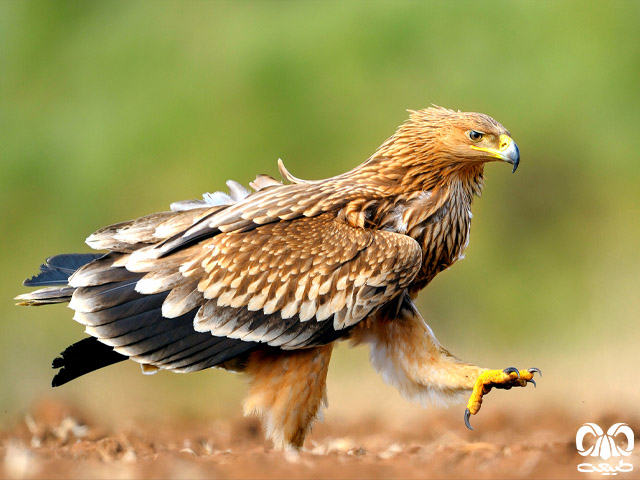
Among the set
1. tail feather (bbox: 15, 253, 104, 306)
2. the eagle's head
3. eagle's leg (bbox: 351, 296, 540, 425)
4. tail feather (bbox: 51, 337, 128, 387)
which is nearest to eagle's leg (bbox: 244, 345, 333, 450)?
eagle's leg (bbox: 351, 296, 540, 425)

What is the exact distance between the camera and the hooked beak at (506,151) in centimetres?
529

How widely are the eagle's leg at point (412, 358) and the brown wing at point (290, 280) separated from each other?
352 mm

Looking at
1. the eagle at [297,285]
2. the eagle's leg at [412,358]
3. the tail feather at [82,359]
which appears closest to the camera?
the eagle at [297,285]

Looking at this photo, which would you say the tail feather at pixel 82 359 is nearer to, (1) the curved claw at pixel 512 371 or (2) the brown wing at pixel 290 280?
(2) the brown wing at pixel 290 280

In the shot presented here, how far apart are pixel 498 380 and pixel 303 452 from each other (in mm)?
1074

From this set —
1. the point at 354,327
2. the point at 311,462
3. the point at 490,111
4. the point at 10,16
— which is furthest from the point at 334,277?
the point at 10,16

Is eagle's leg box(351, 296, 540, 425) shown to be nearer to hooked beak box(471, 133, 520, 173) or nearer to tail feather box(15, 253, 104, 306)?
hooked beak box(471, 133, 520, 173)

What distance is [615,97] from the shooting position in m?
11.2

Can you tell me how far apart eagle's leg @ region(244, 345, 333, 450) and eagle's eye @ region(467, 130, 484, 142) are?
4.45 ft

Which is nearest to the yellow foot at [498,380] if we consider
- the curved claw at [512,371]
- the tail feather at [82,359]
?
the curved claw at [512,371]

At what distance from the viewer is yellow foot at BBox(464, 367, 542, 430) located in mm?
5094

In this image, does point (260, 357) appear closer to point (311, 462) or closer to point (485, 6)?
point (311, 462)

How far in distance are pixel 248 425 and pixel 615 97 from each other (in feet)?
20.5
